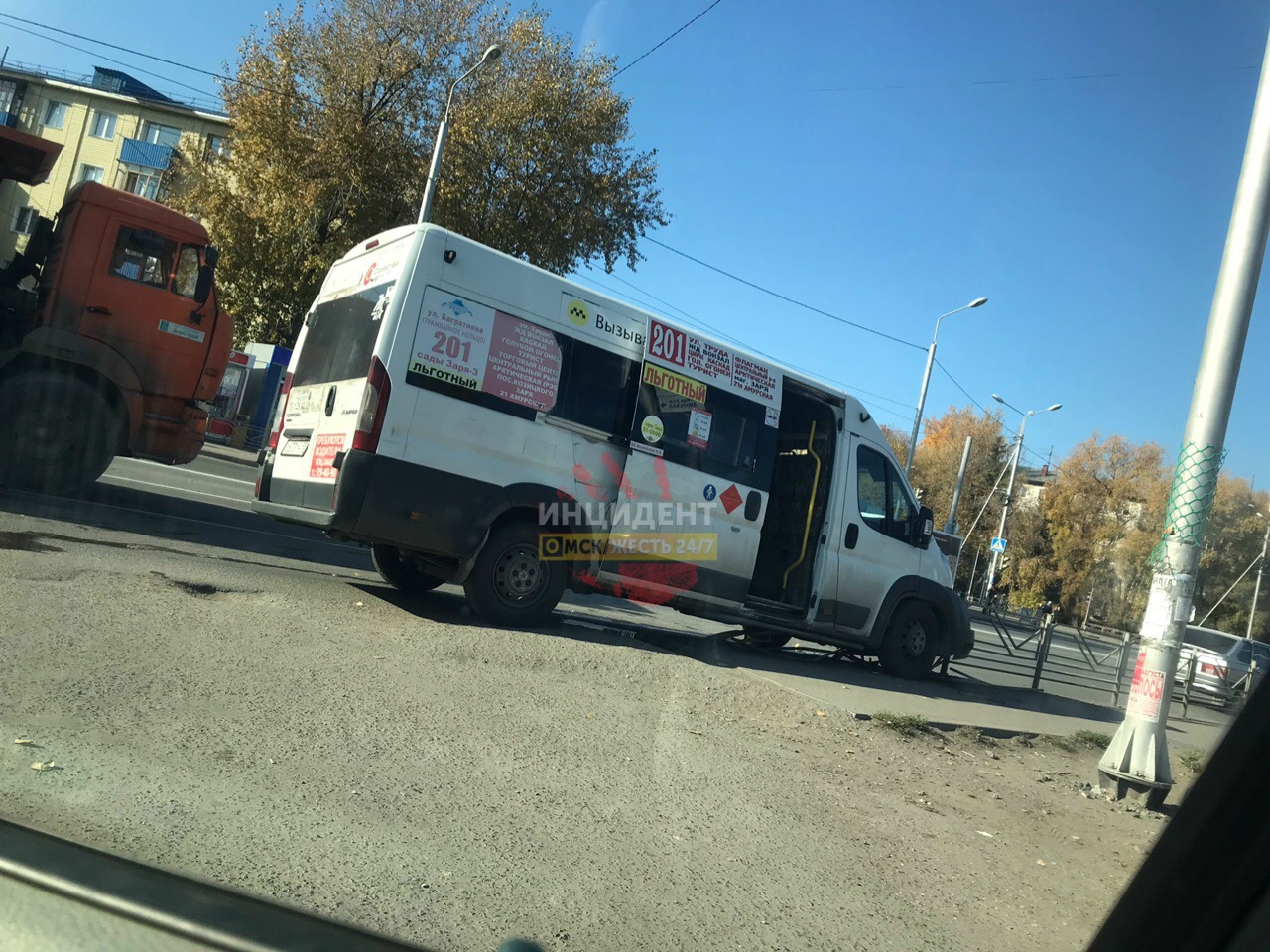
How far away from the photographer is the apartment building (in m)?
10.1

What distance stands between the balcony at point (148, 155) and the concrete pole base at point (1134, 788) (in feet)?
104

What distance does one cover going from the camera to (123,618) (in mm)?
5777

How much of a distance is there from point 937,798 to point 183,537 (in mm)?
7377

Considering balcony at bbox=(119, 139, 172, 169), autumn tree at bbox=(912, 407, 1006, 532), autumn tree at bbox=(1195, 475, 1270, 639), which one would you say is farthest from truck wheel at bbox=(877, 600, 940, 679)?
autumn tree at bbox=(912, 407, 1006, 532)

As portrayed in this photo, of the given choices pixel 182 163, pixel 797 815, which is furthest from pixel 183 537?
pixel 182 163

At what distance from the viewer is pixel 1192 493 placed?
5.59m

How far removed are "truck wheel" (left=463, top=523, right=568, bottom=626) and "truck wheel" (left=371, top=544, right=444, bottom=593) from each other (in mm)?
1377

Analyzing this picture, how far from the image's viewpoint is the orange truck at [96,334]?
9.44 meters

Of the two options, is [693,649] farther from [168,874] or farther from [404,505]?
[168,874]

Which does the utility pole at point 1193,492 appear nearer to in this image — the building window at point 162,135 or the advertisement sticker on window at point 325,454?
the advertisement sticker on window at point 325,454

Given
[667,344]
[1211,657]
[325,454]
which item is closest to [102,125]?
[325,454]

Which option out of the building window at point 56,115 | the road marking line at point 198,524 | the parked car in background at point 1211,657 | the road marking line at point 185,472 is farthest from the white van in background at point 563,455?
the building window at point 56,115

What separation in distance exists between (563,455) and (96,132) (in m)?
23.1

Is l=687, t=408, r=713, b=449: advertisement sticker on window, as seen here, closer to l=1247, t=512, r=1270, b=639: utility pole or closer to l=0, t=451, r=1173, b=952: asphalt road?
l=0, t=451, r=1173, b=952: asphalt road
